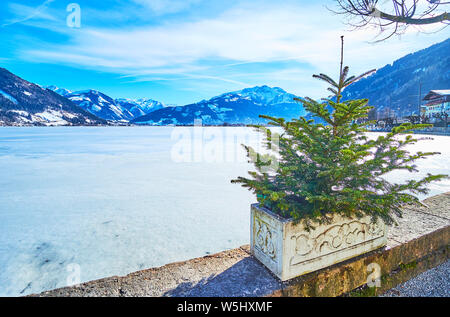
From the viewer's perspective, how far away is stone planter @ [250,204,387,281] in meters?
2.19

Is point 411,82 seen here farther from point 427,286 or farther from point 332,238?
point 332,238

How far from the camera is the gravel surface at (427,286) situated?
2.54 m

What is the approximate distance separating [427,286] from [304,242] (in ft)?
5.58

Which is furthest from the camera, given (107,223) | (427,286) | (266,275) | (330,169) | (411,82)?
(411,82)

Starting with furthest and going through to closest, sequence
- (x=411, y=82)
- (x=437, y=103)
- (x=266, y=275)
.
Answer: (x=411, y=82)
(x=437, y=103)
(x=266, y=275)

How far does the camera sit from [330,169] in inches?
87.0

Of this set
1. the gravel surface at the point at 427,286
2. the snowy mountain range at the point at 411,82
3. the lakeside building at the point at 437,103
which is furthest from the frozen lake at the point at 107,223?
the snowy mountain range at the point at 411,82

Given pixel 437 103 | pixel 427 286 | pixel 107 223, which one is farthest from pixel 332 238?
pixel 437 103

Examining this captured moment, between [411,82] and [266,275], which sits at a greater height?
[411,82]

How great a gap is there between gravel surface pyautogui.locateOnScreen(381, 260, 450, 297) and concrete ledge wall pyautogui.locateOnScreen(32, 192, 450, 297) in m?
0.07

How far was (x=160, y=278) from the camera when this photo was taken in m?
2.33

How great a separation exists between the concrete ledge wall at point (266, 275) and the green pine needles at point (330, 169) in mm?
590
